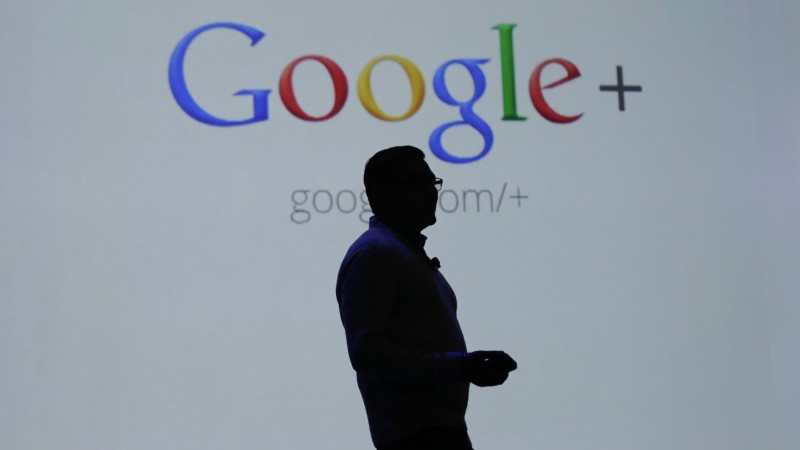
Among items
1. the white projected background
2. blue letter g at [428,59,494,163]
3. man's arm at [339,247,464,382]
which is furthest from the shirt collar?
blue letter g at [428,59,494,163]

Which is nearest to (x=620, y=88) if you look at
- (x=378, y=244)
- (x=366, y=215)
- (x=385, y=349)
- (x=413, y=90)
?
(x=413, y=90)

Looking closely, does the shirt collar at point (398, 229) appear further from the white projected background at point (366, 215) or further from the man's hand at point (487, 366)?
the white projected background at point (366, 215)

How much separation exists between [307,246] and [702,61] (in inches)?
63.3

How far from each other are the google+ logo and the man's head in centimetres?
157

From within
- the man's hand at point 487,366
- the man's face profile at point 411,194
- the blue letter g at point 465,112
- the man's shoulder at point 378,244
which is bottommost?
the man's hand at point 487,366

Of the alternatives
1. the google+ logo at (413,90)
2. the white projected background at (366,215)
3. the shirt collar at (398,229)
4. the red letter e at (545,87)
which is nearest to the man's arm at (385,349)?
the shirt collar at (398,229)

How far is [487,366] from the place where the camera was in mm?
1812

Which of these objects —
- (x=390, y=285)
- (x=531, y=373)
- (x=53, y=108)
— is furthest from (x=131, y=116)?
(x=390, y=285)

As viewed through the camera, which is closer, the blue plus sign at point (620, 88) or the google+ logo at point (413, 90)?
the google+ logo at point (413, 90)

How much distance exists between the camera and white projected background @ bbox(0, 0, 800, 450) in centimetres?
336

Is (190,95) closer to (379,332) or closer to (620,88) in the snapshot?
(620,88)

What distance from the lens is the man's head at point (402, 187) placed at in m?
2.00

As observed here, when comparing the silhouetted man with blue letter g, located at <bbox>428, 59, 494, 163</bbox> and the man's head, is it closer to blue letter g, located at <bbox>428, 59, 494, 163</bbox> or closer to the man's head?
the man's head

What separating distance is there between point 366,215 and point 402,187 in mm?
1569
